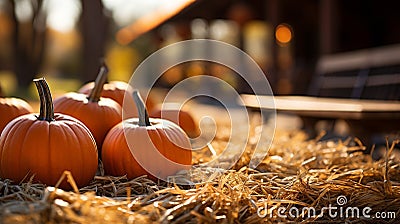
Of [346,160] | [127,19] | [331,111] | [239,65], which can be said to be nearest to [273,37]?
[239,65]

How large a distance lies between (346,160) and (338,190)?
772mm

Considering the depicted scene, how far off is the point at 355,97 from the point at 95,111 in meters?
4.55

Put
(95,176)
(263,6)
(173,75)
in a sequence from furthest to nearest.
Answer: (173,75) → (263,6) → (95,176)

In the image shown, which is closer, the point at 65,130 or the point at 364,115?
the point at 65,130

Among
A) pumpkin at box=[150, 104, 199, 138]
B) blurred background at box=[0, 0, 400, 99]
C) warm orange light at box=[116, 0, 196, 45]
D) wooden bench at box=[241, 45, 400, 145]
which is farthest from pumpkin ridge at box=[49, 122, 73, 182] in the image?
warm orange light at box=[116, 0, 196, 45]

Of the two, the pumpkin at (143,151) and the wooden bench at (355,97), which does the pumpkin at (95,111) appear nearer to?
the pumpkin at (143,151)

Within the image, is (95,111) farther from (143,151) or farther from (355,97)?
(355,97)

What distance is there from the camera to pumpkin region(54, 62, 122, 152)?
2387 millimetres

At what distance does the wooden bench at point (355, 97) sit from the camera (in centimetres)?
389

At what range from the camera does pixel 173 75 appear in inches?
588

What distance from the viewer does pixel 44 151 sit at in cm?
188

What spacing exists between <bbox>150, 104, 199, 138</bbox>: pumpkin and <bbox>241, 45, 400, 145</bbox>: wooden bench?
105 centimetres

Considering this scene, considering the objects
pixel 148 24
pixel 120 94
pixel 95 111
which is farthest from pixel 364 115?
pixel 148 24

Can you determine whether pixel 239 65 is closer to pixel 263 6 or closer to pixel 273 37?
pixel 263 6
